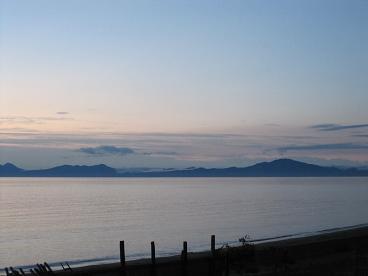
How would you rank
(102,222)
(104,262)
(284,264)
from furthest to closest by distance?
(102,222)
(104,262)
(284,264)

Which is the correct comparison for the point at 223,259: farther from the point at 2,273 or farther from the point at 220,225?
the point at 220,225

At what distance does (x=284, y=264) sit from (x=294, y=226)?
127 feet

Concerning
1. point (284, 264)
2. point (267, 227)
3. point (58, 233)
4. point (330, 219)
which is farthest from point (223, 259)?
point (330, 219)

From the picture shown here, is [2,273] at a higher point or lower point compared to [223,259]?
lower

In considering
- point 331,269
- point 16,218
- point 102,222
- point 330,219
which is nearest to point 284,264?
point 331,269

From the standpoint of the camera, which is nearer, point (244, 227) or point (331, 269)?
point (331, 269)

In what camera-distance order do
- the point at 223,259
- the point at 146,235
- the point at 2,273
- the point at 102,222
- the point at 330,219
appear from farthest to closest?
the point at 330,219 → the point at 102,222 → the point at 146,235 → the point at 2,273 → the point at 223,259

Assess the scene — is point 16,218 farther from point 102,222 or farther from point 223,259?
point 223,259

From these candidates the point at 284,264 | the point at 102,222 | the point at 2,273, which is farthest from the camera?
the point at 102,222

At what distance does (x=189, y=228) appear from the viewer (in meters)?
62.1

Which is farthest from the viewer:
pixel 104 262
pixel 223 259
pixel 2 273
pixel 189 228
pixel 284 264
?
→ pixel 189 228

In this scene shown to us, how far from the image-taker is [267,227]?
209 feet

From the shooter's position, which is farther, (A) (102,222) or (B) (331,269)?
(A) (102,222)

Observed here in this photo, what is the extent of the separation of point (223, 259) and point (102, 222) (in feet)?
153
